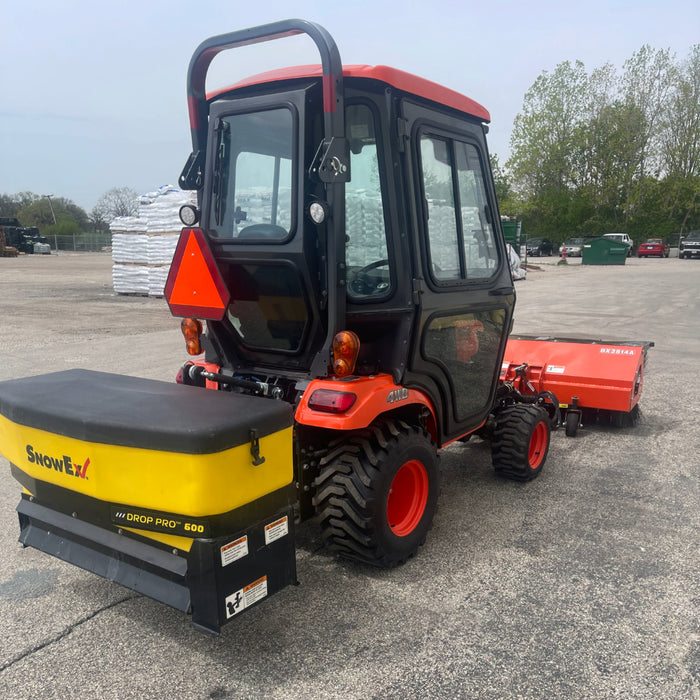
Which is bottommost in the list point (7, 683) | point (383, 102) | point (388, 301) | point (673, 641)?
point (673, 641)

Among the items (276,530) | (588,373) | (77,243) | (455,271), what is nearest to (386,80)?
(455,271)

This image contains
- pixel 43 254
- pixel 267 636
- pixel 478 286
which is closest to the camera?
pixel 267 636

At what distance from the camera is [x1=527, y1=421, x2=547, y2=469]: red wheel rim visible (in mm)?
4367

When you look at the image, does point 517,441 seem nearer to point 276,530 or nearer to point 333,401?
point 333,401

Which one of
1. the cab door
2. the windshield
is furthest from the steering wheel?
the windshield

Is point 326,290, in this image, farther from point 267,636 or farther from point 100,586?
point 100,586

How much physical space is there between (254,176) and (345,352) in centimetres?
100

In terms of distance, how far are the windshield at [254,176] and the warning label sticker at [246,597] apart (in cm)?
147

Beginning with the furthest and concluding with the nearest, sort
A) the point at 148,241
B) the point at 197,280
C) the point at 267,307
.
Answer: the point at 148,241, the point at 267,307, the point at 197,280

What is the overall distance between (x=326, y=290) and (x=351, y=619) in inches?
56.1

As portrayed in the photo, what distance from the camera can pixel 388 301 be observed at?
3.07 m

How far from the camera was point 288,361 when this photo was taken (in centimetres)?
328

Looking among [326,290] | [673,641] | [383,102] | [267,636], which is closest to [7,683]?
[267,636]

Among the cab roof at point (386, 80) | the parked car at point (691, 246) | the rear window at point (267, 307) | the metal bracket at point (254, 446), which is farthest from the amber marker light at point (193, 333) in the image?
the parked car at point (691, 246)
